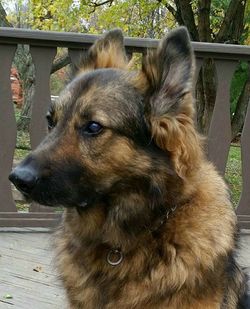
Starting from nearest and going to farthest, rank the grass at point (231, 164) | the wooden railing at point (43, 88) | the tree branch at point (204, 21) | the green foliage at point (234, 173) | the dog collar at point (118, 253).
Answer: the dog collar at point (118, 253)
the wooden railing at point (43, 88)
the grass at point (231, 164)
the green foliage at point (234, 173)
the tree branch at point (204, 21)

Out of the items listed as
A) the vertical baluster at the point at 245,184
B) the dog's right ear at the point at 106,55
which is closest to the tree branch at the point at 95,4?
the vertical baluster at the point at 245,184

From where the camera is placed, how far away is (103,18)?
14.2m

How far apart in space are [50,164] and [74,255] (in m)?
0.65

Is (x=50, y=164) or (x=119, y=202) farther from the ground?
(x=50, y=164)

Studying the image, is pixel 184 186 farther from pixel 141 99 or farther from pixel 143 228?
pixel 141 99

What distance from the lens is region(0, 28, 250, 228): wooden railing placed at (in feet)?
14.7

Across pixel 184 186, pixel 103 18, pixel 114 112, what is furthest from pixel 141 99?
pixel 103 18

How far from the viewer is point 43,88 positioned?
4.61 meters

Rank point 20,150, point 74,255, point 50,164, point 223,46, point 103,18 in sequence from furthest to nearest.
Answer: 1. point 103,18
2. point 20,150
3. point 223,46
4. point 74,255
5. point 50,164

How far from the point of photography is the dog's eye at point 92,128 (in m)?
2.56

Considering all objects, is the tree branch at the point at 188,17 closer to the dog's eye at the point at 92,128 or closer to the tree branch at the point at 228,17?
the tree branch at the point at 228,17

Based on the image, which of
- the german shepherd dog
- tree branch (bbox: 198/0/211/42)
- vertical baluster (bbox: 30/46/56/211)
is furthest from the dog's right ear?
tree branch (bbox: 198/0/211/42)

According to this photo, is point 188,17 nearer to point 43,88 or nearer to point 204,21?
point 204,21

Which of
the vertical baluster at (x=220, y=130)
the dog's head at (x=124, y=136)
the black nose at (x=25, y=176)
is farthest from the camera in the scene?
the vertical baluster at (x=220, y=130)
